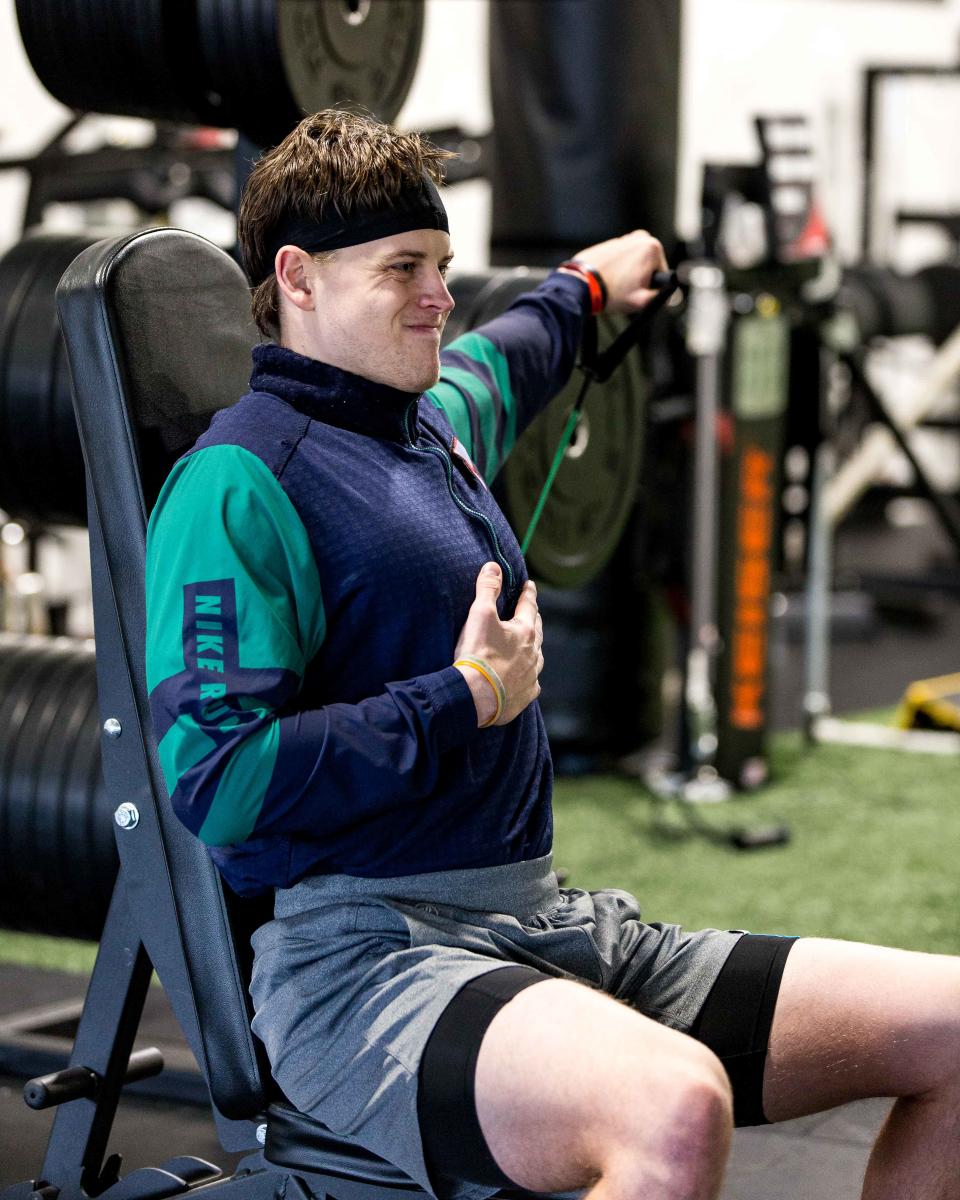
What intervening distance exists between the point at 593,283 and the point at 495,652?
2.41ft

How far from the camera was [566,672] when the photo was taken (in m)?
4.33

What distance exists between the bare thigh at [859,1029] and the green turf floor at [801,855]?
1.62 metres

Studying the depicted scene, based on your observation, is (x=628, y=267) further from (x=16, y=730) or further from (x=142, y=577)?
(x=16, y=730)

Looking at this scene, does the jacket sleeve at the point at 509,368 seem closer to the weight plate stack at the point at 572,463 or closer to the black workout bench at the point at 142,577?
the black workout bench at the point at 142,577

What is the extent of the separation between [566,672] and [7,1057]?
2.03 metres

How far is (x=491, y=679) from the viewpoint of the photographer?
148 cm

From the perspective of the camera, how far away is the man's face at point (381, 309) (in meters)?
1.53

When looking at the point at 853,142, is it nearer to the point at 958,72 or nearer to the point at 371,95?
the point at 958,72

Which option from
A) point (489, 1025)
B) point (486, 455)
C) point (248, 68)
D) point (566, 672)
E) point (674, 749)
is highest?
point (248, 68)

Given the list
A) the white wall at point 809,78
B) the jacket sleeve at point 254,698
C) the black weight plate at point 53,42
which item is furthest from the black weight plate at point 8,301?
the white wall at point 809,78

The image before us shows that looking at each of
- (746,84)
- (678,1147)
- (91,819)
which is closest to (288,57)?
(91,819)

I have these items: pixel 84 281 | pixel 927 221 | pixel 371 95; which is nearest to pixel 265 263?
pixel 84 281

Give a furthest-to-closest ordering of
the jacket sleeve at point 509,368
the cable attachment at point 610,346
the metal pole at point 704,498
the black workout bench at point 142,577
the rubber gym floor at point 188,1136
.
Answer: the metal pole at point 704,498 → the rubber gym floor at point 188,1136 → the cable attachment at point 610,346 → the jacket sleeve at point 509,368 → the black workout bench at point 142,577

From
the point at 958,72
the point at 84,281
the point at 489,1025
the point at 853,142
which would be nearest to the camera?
the point at 489,1025
